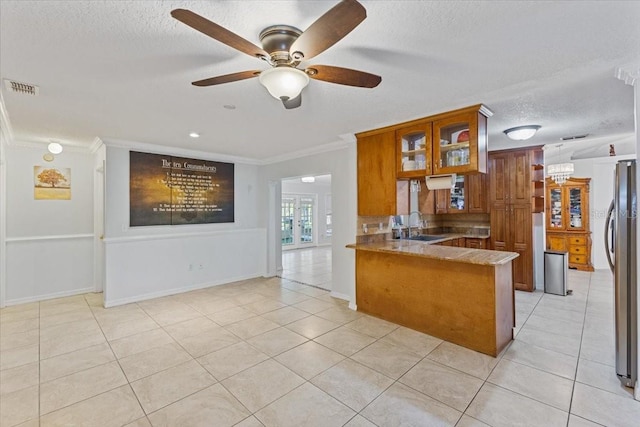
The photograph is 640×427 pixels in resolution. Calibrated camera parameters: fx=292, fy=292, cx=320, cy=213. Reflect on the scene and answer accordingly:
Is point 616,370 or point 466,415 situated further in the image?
point 616,370

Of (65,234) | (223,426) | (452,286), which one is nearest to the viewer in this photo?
(223,426)

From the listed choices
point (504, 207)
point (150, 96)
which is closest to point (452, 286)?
point (504, 207)

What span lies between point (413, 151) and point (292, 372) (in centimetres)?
276

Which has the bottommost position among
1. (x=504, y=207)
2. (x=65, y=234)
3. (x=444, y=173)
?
(x=65, y=234)

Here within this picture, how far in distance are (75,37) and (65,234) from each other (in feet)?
13.8

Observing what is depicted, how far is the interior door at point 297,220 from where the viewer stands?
9.87 meters

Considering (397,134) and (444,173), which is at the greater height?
(397,134)

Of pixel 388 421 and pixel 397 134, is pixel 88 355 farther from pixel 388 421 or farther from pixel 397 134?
pixel 397 134

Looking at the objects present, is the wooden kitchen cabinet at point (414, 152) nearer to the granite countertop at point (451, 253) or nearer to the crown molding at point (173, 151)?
the granite countertop at point (451, 253)

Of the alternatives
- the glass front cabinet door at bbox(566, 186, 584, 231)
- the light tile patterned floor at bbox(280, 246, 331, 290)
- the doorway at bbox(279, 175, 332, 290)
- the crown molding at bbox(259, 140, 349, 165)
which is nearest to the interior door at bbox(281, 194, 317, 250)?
the doorway at bbox(279, 175, 332, 290)

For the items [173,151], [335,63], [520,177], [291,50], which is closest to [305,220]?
[173,151]

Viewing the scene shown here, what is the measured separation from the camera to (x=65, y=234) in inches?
186

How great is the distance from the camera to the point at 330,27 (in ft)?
4.32

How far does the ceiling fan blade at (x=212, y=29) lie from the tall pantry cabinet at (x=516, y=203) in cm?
487
